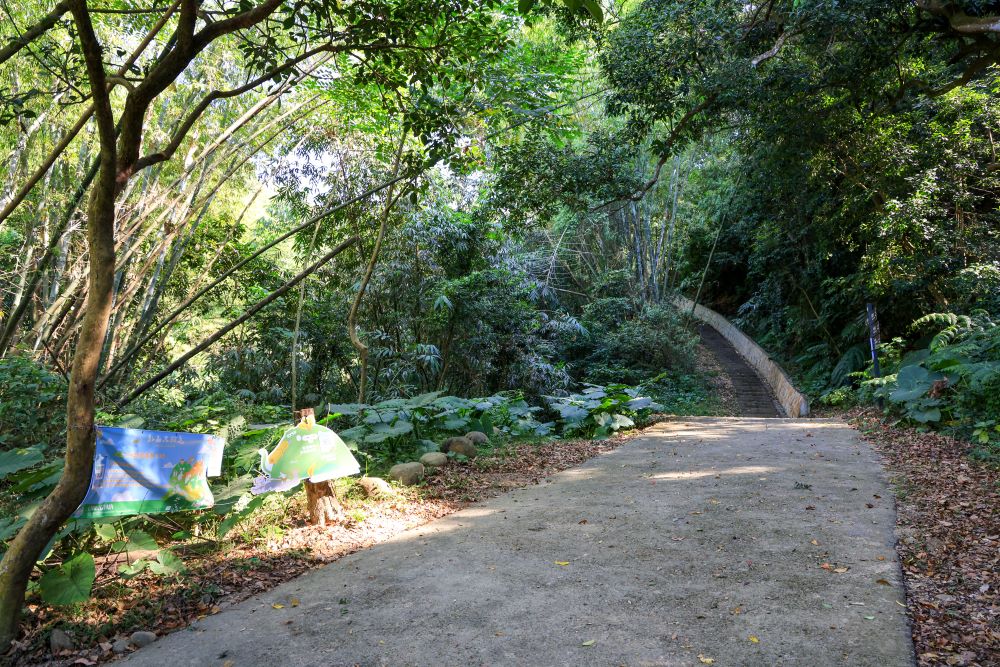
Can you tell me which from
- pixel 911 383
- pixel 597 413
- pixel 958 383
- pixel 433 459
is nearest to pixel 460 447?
pixel 433 459

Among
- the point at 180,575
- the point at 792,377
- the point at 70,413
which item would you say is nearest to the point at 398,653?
the point at 180,575

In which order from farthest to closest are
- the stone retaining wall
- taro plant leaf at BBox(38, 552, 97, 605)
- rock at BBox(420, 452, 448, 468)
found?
the stone retaining wall < rock at BBox(420, 452, 448, 468) < taro plant leaf at BBox(38, 552, 97, 605)

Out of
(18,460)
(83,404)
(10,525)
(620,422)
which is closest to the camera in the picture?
(83,404)

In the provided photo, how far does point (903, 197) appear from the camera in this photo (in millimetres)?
9500

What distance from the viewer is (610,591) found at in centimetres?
316

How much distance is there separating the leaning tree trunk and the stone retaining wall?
13.7 m

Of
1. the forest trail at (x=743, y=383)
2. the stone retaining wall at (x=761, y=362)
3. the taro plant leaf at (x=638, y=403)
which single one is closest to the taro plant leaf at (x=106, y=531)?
the taro plant leaf at (x=638, y=403)

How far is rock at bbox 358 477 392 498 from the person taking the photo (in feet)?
16.2

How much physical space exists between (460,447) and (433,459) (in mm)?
586

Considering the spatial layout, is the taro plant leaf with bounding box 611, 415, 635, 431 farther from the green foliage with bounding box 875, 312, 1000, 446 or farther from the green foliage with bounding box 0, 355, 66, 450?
the green foliage with bounding box 0, 355, 66, 450

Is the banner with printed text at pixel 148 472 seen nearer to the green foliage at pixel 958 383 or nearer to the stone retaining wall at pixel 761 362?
the green foliage at pixel 958 383

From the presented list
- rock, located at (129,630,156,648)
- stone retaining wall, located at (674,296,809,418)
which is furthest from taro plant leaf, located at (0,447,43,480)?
stone retaining wall, located at (674,296,809,418)

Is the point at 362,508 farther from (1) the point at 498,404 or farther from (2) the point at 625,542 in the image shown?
(1) the point at 498,404

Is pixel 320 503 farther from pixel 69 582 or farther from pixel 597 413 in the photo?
pixel 597 413
